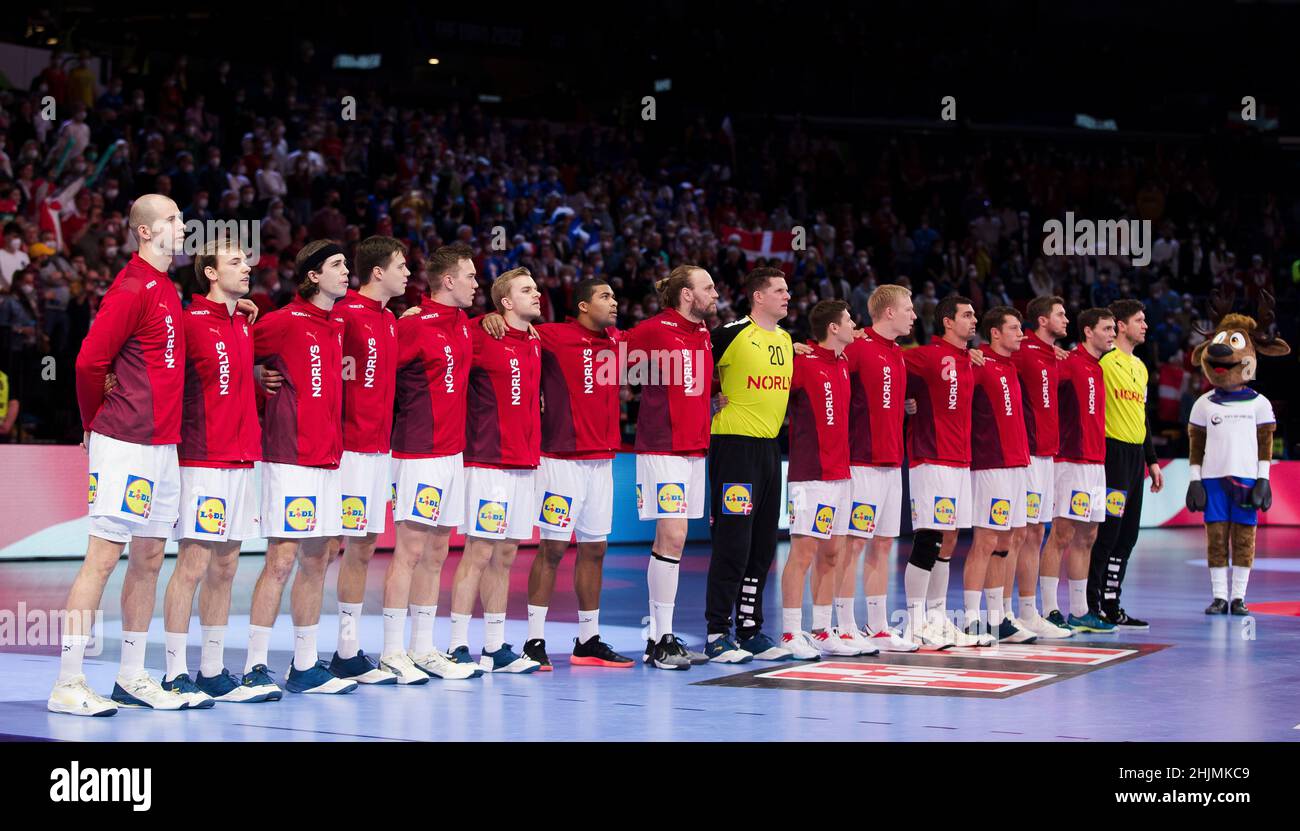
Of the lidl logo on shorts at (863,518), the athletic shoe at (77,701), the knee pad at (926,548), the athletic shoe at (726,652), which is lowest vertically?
the athletic shoe at (726,652)

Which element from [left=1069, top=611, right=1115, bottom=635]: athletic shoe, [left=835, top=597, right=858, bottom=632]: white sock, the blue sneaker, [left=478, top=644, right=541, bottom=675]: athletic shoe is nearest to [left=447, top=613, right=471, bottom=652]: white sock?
the blue sneaker

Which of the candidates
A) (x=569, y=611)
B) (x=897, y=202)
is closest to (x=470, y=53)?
(x=897, y=202)

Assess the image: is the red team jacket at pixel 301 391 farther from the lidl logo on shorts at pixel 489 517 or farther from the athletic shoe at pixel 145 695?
the athletic shoe at pixel 145 695

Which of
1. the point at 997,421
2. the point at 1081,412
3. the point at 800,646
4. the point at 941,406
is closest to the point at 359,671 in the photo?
the point at 800,646

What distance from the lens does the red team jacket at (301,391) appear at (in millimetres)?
7949

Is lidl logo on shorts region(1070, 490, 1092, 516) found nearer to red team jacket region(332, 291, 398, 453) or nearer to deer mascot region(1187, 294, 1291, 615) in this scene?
deer mascot region(1187, 294, 1291, 615)

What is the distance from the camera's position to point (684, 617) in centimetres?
1198

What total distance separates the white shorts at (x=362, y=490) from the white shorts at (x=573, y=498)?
3.60ft

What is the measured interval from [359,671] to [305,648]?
46 cm

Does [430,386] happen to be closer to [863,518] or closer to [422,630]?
[422,630]

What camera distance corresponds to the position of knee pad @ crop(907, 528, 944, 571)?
33.6 ft

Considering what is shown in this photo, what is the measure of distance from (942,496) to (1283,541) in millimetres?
12660

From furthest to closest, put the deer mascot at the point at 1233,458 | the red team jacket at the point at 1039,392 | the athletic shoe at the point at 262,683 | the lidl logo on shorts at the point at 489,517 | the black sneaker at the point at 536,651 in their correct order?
the deer mascot at the point at 1233,458
the red team jacket at the point at 1039,392
the black sneaker at the point at 536,651
the lidl logo on shorts at the point at 489,517
the athletic shoe at the point at 262,683

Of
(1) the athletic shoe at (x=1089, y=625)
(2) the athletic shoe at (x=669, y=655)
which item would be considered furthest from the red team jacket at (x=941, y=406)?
(2) the athletic shoe at (x=669, y=655)
